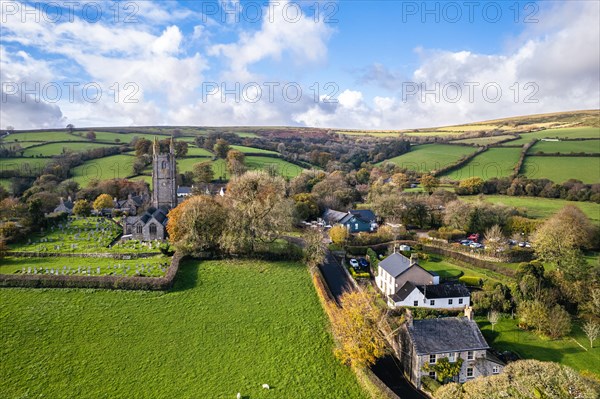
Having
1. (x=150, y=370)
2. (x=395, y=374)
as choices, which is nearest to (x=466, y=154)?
(x=395, y=374)

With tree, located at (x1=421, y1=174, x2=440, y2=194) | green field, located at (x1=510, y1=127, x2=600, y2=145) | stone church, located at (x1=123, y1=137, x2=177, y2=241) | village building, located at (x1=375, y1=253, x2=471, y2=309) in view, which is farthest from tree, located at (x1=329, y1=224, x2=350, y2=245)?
green field, located at (x1=510, y1=127, x2=600, y2=145)

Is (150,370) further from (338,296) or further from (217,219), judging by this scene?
(217,219)

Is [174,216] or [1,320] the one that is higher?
[174,216]

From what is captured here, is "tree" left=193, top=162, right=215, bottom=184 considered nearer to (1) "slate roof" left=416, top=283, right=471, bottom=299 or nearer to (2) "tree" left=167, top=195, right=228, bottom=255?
(2) "tree" left=167, top=195, right=228, bottom=255

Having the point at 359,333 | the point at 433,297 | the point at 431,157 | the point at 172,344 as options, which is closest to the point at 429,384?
the point at 359,333

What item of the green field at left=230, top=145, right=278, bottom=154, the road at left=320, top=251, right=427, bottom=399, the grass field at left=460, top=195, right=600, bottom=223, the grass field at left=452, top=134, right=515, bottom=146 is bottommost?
the road at left=320, top=251, right=427, bottom=399

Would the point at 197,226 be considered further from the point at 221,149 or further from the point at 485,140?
the point at 485,140

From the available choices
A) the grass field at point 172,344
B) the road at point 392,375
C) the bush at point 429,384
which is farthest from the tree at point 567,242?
the grass field at point 172,344
